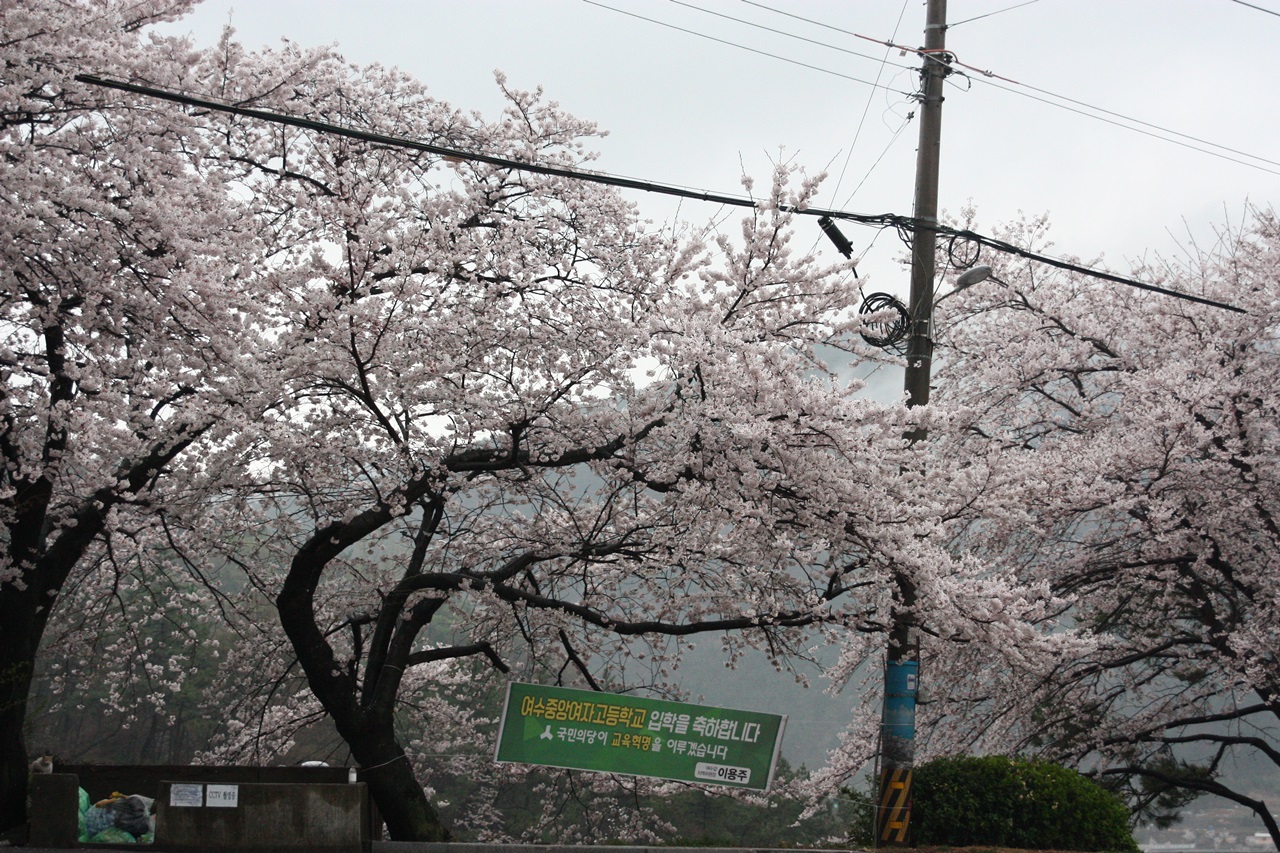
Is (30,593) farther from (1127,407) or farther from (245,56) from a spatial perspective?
(1127,407)

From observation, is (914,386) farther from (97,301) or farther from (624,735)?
(97,301)

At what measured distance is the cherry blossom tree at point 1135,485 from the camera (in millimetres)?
14078

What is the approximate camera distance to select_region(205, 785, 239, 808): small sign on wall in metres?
8.80

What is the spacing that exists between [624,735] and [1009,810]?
12.5 ft

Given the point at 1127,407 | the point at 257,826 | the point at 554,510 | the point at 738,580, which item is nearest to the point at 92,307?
the point at 257,826

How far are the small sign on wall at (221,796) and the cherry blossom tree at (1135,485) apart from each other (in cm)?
830

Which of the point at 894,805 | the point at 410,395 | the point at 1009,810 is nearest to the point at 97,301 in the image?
the point at 410,395

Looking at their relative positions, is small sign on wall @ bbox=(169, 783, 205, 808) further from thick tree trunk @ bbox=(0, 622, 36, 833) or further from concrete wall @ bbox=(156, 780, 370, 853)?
thick tree trunk @ bbox=(0, 622, 36, 833)

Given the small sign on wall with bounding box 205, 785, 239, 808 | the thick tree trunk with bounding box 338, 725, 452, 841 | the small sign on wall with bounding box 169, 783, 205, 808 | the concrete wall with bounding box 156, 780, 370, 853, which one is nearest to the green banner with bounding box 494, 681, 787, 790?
the concrete wall with bounding box 156, 780, 370, 853

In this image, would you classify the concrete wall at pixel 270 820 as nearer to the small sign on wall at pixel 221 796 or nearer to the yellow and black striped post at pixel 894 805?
the small sign on wall at pixel 221 796

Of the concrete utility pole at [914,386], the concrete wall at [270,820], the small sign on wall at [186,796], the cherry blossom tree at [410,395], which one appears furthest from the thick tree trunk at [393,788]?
the concrete utility pole at [914,386]

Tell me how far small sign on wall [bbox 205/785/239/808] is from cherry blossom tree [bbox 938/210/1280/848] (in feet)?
27.2

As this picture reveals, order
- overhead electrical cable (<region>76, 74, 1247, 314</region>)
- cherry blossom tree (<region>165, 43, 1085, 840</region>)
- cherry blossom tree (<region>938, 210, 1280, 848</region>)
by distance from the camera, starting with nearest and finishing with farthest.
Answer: overhead electrical cable (<region>76, 74, 1247, 314</region>) → cherry blossom tree (<region>165, 43, 1085, 840</region>) → cherry blossom tree (<region>938, 210, 1280, 848</region>)

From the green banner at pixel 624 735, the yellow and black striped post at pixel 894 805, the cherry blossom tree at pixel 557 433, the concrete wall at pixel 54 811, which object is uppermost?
the cherry blossom tree at pixel 557 433
